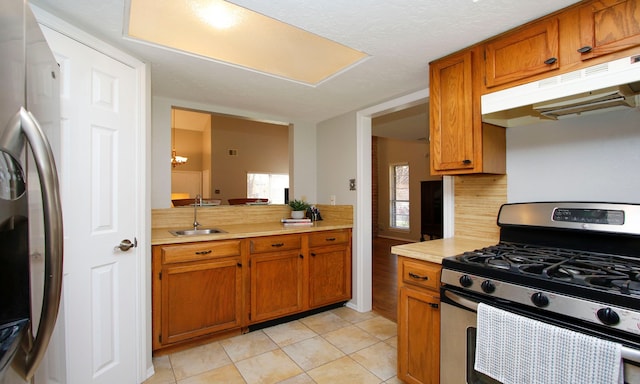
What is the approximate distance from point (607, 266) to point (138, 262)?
8.08 feet

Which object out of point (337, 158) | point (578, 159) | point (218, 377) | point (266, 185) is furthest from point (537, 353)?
point (266, 185)

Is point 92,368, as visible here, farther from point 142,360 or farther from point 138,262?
point 138,262

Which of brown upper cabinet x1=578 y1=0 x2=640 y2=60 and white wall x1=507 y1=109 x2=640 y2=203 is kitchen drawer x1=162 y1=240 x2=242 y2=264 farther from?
brown upper cabinet x1=578 y1=0 x2=640 y2=60

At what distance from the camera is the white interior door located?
1.51 meters

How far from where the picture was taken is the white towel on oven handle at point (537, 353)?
0.96 metres

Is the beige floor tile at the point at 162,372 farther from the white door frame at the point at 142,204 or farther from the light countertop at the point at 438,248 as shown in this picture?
the light countertop at the point at 438,248

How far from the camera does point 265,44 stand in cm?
208

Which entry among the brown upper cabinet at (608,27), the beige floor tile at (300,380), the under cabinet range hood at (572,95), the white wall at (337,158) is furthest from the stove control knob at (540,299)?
the white wall at (337,158)

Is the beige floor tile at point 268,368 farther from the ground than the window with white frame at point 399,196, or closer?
closer

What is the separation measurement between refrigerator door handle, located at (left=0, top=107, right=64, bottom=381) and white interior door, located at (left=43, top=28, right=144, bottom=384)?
96 cm

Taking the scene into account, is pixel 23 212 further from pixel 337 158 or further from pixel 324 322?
pixel 337 158

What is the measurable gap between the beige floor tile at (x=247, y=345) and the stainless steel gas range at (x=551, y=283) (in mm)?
1371

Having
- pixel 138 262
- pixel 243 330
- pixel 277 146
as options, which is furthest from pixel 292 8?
pixel 277 146

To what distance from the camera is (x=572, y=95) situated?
4.47 ft
